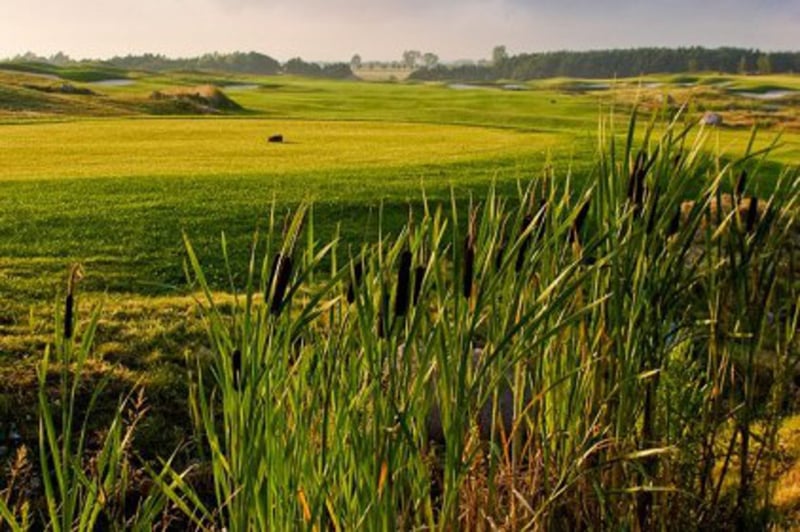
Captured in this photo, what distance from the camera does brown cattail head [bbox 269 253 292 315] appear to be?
5.11ft

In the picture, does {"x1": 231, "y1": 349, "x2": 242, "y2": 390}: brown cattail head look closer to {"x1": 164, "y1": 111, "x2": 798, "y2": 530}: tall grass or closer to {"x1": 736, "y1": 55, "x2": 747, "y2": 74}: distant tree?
{"x1": 164, "y1": 111, "x2": 798, "y2": 530}: tall grass

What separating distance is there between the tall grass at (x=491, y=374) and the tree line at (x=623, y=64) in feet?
546

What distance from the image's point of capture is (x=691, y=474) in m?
2.88

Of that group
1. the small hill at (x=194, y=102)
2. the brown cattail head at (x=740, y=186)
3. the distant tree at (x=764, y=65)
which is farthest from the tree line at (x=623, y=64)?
the brown cattail head at (x=740, y=186)

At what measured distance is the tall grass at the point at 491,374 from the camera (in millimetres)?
1923

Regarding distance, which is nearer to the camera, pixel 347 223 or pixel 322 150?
pixel 347 223

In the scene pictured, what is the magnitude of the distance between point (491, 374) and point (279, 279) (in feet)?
4.04

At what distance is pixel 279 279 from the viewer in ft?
5.17

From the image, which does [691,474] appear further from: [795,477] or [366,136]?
[366,136]

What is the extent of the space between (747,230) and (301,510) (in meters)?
1.69

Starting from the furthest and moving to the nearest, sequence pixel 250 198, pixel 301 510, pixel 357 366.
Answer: pixel 250 198 < pixel 301 510 < pixel 357 366

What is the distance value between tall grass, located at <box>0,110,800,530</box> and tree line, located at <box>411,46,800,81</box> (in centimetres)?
16638

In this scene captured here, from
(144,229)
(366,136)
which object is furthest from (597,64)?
(144,229)

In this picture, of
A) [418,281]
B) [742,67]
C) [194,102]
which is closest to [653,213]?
[418,281]
